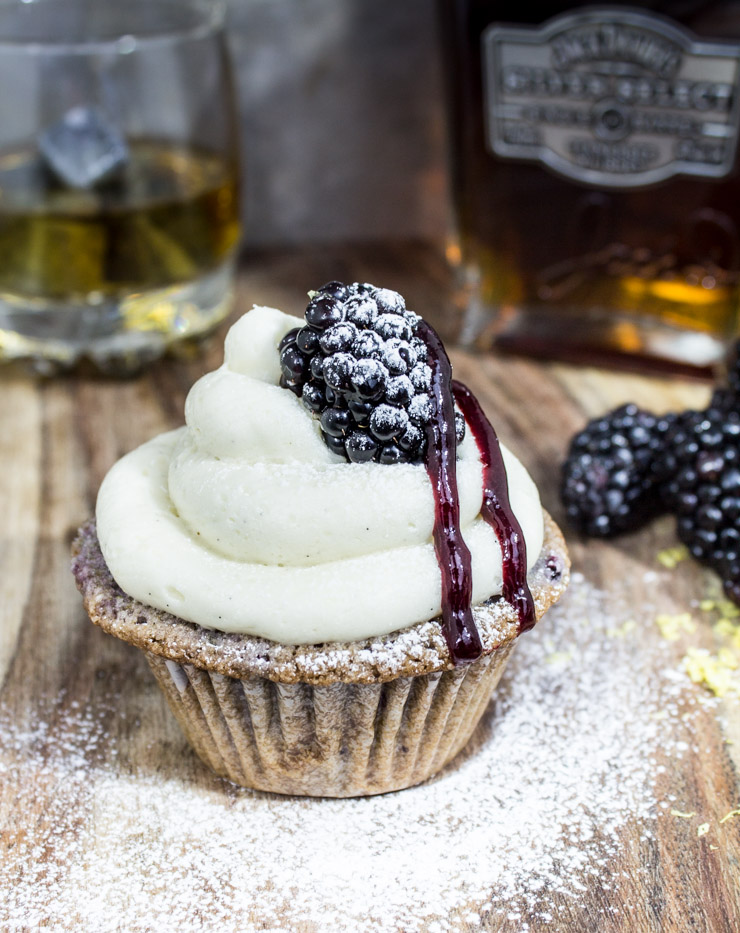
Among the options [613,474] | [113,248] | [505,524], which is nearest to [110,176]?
[113,248]

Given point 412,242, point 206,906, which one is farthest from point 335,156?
point 206,906

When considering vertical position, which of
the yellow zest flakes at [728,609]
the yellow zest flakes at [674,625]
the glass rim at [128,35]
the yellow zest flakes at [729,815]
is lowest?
the yellow zest flakes at [728,609]

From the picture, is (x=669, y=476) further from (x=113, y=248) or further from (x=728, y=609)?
A: (x=113, y=248)

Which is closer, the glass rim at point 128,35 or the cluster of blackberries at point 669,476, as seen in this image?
the cluster of blackberries at point 669,476

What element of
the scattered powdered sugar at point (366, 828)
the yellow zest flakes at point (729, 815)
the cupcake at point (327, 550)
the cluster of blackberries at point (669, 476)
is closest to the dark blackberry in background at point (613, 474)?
the cluster of blackberries at point (669, 476)

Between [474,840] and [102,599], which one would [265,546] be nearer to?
[102,599]

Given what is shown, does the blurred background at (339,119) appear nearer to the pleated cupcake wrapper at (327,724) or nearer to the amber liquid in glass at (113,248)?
the amber liquid in glass at (113,248)

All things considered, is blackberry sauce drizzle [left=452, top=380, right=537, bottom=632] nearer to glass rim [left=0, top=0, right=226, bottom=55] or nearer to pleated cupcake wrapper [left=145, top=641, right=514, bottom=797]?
pleated cupcake wrapper [left=145, top=641, right=514, bottom=797]
